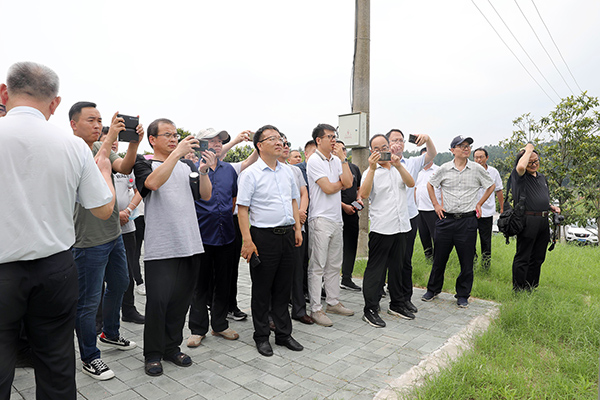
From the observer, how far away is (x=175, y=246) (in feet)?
10.5

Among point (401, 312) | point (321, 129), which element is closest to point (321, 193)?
point (321, 129)

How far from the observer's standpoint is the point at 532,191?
511 centimetres

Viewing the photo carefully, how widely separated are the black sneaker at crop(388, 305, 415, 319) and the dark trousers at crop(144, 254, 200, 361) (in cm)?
256

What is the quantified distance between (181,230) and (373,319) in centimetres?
244

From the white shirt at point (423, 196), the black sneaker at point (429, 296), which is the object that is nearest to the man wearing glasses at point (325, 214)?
the black sneaker at point (429, 296)

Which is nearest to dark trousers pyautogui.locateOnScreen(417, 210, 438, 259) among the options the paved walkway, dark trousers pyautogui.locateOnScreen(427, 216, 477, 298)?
dark trousers pyautogui.locateOnScreen(427, 216, 477, 298)

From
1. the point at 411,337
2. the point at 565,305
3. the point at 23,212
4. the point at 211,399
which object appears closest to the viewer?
the point at 23,212

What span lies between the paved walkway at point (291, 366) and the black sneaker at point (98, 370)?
4 centimetres

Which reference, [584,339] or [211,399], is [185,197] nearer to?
[211,399]

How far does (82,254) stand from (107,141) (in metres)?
1.03

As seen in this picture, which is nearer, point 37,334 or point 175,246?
point 37,334

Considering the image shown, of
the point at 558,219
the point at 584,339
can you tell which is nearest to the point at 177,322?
Answer: the point at 584,339

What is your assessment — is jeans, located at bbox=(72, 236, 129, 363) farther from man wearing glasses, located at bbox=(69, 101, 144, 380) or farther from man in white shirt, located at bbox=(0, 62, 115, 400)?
man in white shirt, located at bbox=(0, 62, 115, 400)

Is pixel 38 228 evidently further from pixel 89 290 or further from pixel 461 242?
pixel 461 242
